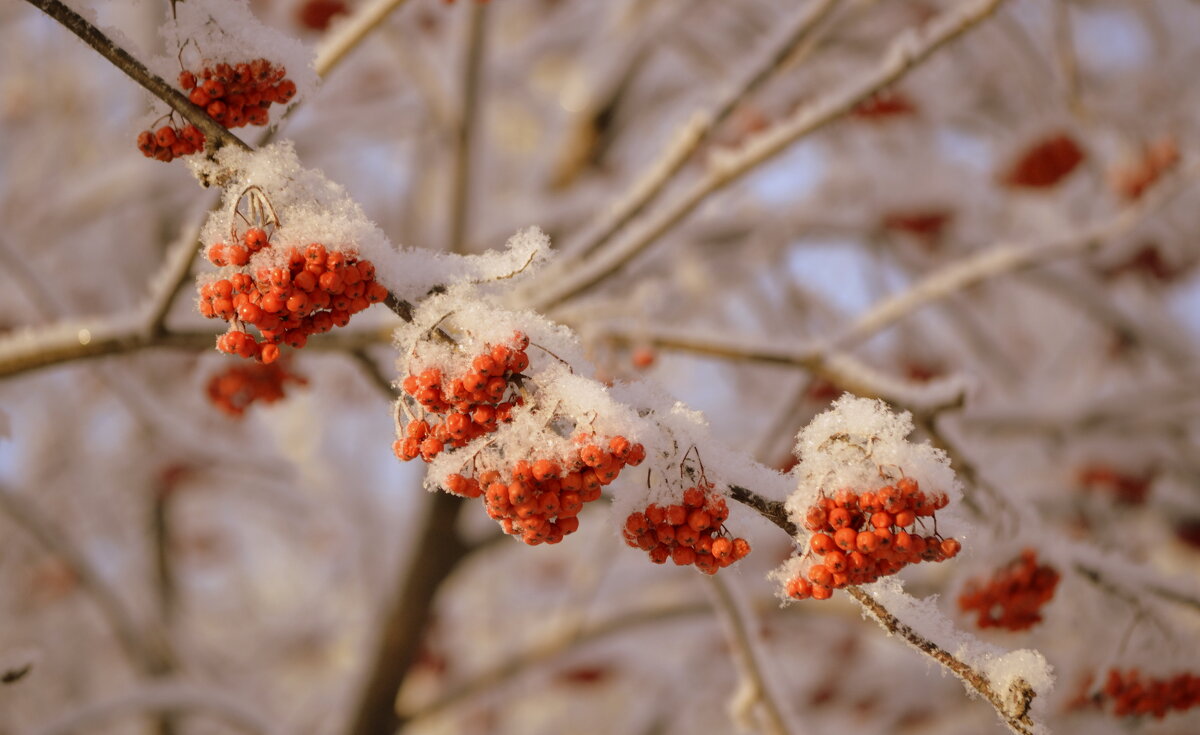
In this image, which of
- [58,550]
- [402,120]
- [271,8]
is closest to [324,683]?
[58,550]

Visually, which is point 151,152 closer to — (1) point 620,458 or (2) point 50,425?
(1) point 620,458

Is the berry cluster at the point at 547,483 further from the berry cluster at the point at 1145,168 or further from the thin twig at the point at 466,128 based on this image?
the berry cluster at the point at 1145,168

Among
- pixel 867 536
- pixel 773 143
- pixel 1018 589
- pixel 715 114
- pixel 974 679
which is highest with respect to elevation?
pixel 715 114

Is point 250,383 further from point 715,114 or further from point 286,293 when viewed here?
point 715,114

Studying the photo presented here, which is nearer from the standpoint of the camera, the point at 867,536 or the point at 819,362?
the point at 867,536

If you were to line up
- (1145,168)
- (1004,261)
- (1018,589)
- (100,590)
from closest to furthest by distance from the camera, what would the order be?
(1018,589)
(1004,261)
(100,590)
(1145,168)

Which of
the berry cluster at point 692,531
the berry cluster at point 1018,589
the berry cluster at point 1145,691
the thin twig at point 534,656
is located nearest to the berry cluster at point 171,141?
the berry cluster at point 692,531

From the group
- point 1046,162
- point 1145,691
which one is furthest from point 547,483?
point 1046,162

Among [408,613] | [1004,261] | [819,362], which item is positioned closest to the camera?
[819,362]
